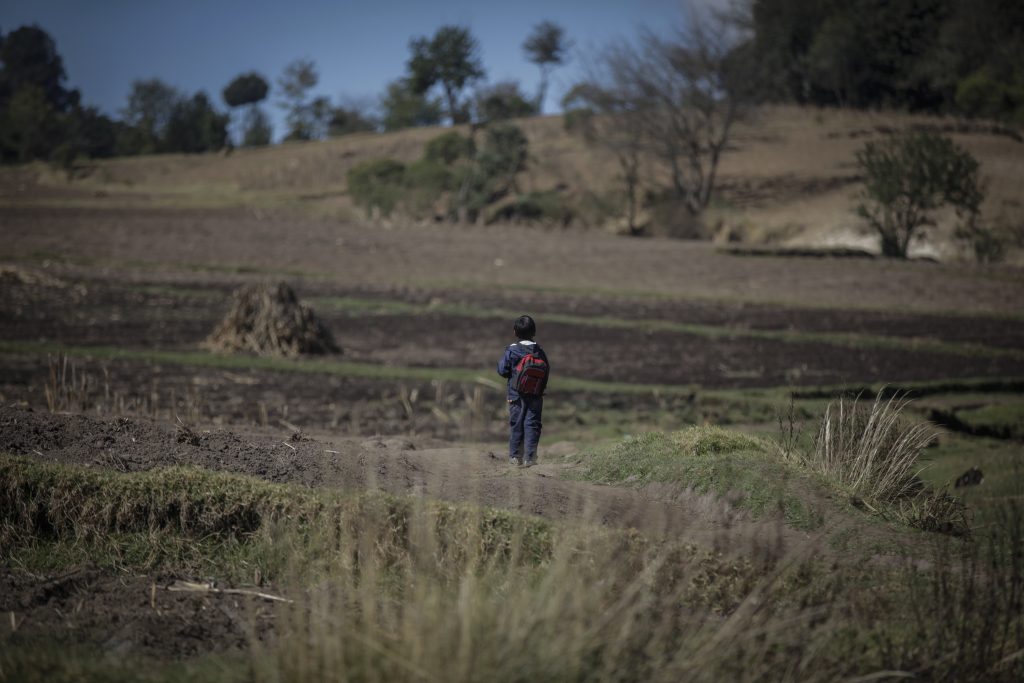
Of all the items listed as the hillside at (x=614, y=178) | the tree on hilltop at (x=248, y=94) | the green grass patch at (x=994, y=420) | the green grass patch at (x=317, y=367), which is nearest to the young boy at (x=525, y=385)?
the green grass patch at (x=317, y=367)

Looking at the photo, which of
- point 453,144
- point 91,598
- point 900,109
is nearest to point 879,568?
point 91,598

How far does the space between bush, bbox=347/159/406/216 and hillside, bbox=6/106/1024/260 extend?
38.6 inches

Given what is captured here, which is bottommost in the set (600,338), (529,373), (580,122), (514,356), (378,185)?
(600,338)

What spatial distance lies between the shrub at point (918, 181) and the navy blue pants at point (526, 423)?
32.7 metres

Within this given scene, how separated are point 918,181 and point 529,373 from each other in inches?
1304

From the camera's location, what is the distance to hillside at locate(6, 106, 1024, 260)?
4844 centimetres

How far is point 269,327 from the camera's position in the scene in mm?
20688

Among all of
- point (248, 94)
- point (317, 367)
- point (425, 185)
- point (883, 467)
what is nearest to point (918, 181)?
point (425, 185)

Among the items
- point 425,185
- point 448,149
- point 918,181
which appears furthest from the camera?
point 448,149

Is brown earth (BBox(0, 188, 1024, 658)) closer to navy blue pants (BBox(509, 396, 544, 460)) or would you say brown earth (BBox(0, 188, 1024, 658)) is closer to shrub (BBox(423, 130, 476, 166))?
navy blue pants (BBox(509, 396, 544, 460))

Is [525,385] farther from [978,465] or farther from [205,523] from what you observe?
[978,465]

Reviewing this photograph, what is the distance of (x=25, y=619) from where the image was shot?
5.92m

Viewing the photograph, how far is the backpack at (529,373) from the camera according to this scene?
344 inches

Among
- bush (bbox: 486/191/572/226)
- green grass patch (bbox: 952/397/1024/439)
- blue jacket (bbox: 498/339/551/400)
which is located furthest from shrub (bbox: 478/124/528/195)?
blue jacket (bbox: 498/339/551/400)
